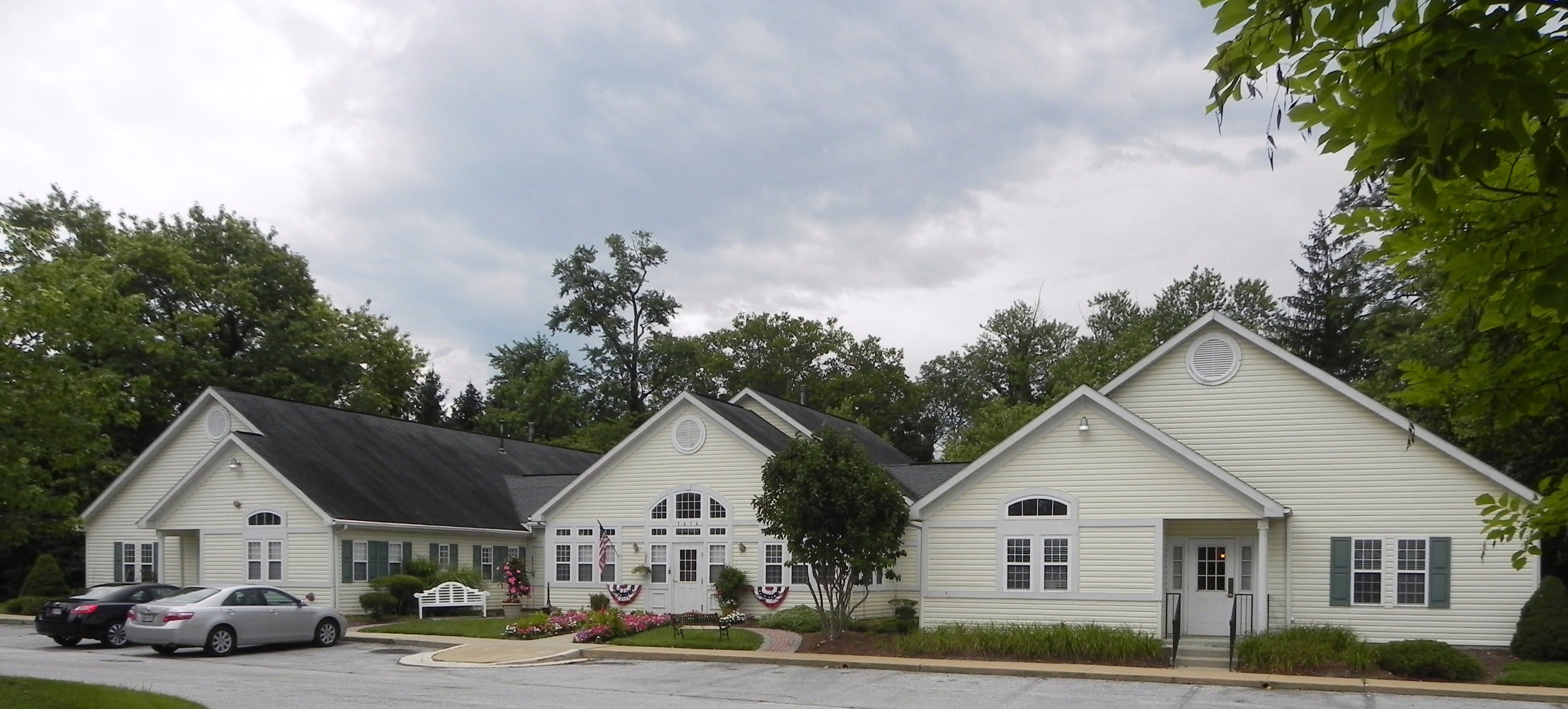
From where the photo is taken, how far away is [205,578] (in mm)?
34562

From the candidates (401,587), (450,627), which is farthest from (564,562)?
(450,627)

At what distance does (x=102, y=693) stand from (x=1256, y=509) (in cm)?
1895

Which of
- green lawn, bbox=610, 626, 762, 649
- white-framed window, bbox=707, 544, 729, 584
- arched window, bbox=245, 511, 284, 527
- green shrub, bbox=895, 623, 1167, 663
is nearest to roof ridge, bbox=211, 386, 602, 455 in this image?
arched window, bbox=245, 511, 284, 527

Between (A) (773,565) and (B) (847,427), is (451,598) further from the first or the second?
(B) (847,427)

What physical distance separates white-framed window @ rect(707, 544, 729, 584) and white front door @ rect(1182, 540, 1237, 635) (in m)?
11.6

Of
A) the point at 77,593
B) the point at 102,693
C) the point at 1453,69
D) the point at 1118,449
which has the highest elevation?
the point at 1453,69

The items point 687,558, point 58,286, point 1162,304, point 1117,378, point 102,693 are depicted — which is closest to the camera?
point 102,693

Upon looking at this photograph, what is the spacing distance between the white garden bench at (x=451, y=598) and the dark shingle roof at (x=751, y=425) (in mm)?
7672

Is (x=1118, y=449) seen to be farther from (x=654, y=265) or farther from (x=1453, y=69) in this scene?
(x=654, y=265)

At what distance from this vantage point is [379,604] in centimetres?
3225

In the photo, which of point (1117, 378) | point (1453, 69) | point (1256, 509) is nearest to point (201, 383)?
point (1117, 378)

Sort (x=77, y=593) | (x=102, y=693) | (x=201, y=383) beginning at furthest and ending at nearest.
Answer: (x=201, y=383) < (x=77, y=593) < (x=102, y=693)

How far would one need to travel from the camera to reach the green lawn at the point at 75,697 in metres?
13.5

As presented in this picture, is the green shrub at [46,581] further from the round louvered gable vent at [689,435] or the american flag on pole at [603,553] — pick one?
the round louvered gable vent at [689,435]
